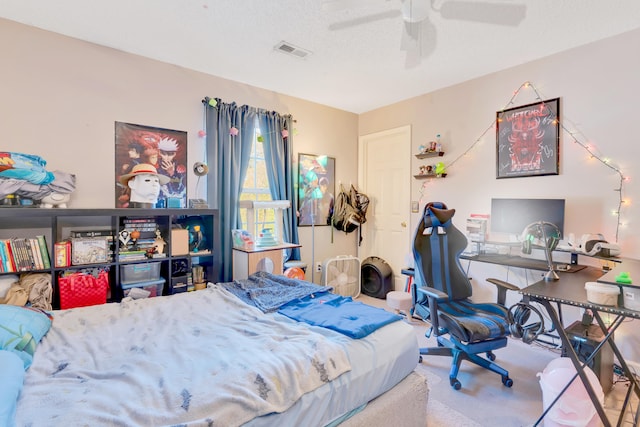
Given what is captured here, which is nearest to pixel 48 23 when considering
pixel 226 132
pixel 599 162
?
pixel 226 132

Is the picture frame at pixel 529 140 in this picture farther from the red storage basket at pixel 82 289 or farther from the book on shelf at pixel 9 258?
the book on shelf at pixel 9 258

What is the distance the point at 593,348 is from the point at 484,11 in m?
2.31

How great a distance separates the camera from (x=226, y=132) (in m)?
3.28

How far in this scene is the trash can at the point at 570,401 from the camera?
163 cm

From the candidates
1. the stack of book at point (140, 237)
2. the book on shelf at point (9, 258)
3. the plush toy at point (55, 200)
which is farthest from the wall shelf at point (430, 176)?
the book on shelf at point (9, 258)

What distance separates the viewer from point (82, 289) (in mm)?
2264

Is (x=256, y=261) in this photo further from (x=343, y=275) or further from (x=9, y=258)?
(x=9, y=258)

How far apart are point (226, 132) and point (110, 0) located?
1.40 metres

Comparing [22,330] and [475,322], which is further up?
[22,330]

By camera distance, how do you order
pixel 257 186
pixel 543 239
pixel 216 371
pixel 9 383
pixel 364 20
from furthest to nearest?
pixel 257 186, pixel 543 239, pixel 364 20, pixel 216 371, pixel 9 383

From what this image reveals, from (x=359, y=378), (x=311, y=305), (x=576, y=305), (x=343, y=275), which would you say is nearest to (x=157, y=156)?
(x=311, y=305)

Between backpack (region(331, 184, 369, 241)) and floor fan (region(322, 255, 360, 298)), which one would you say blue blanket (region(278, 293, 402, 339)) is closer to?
floor fan (region(322, 255, 360, 298))

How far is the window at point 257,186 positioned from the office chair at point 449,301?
1.88 m

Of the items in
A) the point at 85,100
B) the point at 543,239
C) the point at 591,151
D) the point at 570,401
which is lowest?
the point at 570,401
